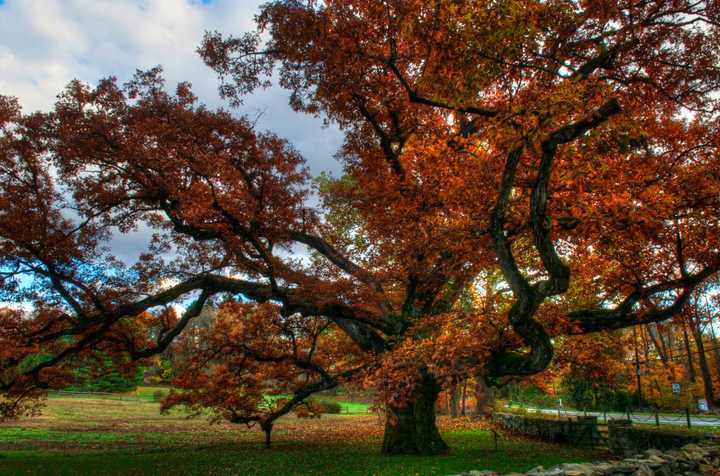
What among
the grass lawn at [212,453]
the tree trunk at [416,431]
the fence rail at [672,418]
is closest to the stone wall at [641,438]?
the grass lawn at [212,453]

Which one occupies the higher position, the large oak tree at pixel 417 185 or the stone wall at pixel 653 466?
the large oak tree at pixel 417 185

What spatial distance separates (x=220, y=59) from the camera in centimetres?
962

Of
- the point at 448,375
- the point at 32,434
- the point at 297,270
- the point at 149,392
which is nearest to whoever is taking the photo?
the point at 448,375

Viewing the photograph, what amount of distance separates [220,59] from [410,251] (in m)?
5.77

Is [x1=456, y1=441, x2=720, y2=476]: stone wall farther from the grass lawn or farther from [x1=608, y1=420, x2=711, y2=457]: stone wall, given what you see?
the grass lawn

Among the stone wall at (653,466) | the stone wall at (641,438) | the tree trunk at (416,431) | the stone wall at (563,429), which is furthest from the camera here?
the stone wall at (563,429)

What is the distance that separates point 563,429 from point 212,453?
12.8 metres

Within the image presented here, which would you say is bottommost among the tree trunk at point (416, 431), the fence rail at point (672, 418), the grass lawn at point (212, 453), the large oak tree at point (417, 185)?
the fence rail at point (672, 418)

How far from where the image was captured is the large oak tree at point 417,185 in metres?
6.10

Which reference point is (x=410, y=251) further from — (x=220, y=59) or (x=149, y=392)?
(x=149, y=392)

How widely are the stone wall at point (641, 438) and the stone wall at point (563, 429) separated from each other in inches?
89.2

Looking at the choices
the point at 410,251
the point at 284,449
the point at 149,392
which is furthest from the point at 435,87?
the point at 149,392

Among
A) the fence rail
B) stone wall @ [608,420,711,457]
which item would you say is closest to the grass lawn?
stone wall @ [608,420,711,457]

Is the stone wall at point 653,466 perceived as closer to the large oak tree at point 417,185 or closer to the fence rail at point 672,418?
the large oak tree at point 417,185
